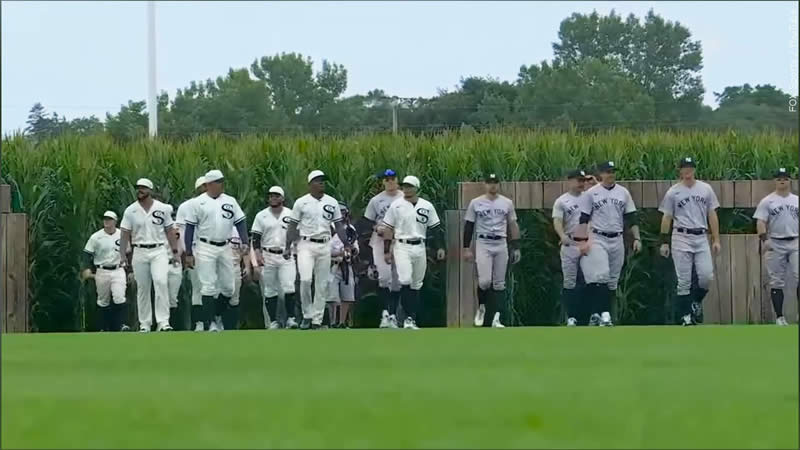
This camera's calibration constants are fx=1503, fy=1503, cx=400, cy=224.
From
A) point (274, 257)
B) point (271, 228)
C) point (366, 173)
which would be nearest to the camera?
point (274, 257)

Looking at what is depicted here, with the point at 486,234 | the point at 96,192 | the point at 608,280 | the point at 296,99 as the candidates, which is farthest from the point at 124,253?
the point at 296,99

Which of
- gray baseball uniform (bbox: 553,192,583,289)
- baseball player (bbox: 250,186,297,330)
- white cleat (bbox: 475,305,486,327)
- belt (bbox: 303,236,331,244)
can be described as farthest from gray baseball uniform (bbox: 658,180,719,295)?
baseball player (bbox: 250,186,297,330)

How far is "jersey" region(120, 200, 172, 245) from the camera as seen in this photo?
68.2 feet

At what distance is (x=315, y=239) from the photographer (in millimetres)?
20719

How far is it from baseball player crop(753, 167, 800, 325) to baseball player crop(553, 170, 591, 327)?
2.45 m

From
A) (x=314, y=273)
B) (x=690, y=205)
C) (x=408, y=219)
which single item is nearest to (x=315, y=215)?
(x=314, y=273)

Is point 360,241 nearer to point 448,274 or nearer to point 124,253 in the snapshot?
point 448,274

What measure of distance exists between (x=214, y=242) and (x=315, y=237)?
1760mm

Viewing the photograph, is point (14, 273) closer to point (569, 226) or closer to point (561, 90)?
point (569, 226)

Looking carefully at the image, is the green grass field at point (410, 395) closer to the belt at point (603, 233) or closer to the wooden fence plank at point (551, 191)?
the belt at point (603, 233)

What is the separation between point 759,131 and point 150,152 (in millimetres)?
10720

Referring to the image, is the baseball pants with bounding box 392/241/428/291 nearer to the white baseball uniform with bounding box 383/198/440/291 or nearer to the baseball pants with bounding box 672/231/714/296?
the white baseball uniform with bounding box 383/198/440/291

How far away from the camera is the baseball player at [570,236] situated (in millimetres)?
20625

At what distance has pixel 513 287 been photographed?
23609mm
